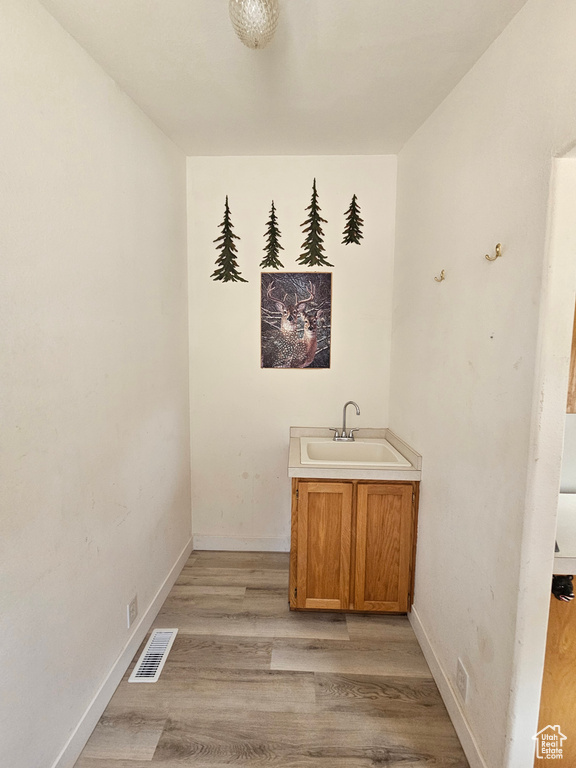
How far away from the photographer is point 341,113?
1.99 metres

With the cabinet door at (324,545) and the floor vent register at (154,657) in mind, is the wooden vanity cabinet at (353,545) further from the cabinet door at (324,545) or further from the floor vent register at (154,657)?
the floor vent register at (154,657)

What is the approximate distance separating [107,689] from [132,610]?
0.31 metres

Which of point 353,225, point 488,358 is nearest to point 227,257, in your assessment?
point 353,225

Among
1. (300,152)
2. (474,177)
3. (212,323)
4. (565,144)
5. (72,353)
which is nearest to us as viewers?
(565,144)

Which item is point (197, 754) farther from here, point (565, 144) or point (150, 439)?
point (565, 144)

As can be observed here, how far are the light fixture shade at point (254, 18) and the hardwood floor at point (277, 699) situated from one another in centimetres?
241

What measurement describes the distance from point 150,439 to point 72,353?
2.64ft

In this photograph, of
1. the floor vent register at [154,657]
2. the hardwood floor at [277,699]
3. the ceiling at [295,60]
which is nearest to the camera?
the ceiling at [295,60]

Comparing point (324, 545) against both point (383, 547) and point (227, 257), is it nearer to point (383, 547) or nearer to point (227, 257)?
point (383, 547)

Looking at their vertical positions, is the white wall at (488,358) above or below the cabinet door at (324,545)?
above

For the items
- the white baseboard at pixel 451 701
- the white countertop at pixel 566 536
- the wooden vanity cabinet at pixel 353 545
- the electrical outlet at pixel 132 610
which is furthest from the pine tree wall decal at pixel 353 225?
the electrical outlet at pixel 132 610

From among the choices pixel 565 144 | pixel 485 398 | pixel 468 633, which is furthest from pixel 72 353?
pixel 468 633

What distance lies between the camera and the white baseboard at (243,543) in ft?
9.41

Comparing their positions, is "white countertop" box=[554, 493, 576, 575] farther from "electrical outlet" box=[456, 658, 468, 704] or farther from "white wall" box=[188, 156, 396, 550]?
"white wall" box=[188, 156, 396, 550]
